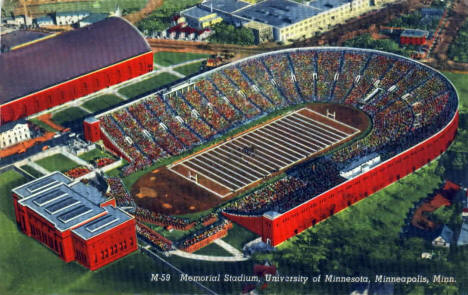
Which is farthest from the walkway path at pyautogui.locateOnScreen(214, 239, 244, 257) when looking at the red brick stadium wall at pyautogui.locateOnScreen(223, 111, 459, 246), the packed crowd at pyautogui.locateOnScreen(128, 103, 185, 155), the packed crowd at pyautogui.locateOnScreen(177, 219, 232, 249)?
the packed crowd at pyautogui.locateOnScreen(128, 103, 185, 155)

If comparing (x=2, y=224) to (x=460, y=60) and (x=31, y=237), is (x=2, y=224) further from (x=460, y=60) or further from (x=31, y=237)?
(x=460, y=60)

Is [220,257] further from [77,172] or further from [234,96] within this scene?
[234,96]

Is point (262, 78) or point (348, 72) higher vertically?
point (348, 72)

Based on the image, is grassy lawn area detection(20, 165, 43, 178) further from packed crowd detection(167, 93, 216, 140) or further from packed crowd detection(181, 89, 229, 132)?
packed crowd detection(181, 89, 229, 132)


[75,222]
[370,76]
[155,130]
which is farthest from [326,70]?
[75,222]

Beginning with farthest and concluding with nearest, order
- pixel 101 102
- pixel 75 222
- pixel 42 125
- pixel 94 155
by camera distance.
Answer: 1. pixel 101 102
2. pixel 42 125
3. pixel 94 155
4. pixel 75 222

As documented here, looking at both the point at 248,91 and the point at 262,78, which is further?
the point at 262,78

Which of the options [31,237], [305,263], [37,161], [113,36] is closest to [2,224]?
[31,237]
